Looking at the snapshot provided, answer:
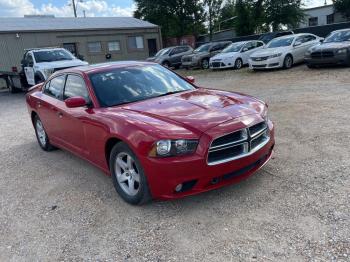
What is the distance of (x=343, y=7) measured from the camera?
3500 cm

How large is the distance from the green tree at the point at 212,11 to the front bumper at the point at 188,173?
44637 mm

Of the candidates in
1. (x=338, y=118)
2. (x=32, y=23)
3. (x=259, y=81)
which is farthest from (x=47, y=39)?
(x=338, y=118)

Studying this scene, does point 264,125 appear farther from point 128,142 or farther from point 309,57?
point 309,57

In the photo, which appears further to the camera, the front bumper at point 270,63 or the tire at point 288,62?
the tire at point 288,62

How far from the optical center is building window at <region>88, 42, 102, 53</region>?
108 ft

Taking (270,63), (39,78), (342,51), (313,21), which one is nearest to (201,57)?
(270,63)

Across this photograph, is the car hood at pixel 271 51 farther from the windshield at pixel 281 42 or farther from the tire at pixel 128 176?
the tire at pixel 128 176

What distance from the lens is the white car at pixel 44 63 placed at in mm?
14617

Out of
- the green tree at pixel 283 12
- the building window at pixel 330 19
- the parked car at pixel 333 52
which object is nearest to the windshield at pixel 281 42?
the parked car at pixel 333 52

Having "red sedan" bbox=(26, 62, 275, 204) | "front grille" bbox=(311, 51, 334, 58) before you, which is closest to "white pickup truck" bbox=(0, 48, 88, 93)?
"front grille" bbox=(311, 51, 334, 58)

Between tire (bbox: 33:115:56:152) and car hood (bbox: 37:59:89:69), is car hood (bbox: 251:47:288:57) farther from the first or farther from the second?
tire (bbox: 33:115:56:152)

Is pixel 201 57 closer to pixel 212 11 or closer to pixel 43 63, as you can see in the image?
pixel 43 63

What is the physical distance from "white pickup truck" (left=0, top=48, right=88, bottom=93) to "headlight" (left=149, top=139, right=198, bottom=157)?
1184 centimetres

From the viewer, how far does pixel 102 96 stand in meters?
4.79
